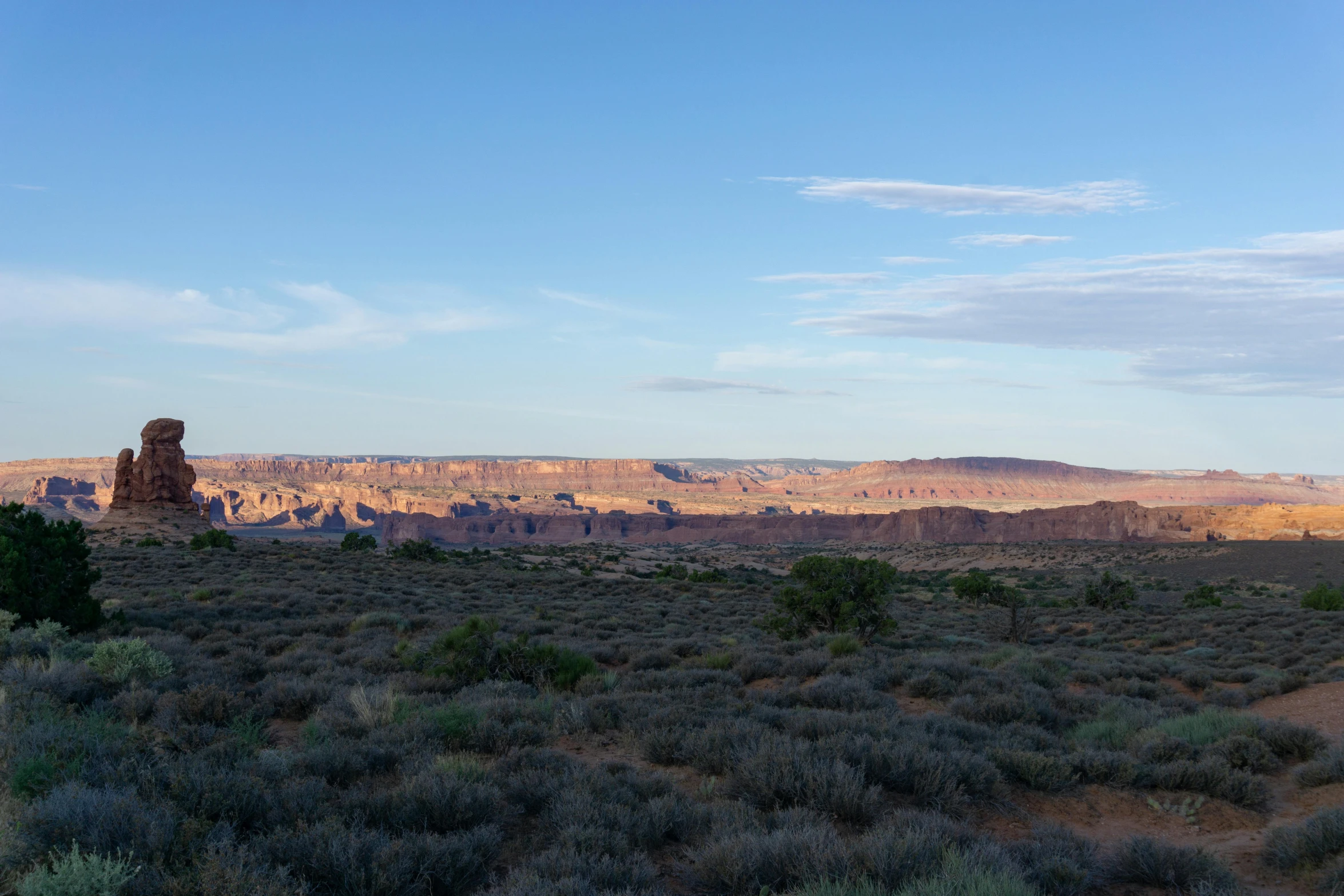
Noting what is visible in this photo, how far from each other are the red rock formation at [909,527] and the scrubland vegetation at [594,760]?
79.5m

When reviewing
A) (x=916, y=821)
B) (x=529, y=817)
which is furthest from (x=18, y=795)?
(x=916, y=821)

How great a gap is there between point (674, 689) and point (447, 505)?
141285mm

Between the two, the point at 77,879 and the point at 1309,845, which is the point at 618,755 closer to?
the point at 77,879

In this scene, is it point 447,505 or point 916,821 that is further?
point 447,505

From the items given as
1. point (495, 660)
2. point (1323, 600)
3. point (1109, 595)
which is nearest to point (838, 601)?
point (495, 660)

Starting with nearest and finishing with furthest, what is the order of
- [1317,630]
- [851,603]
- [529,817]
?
[529,817], [851,603], [1317,630]

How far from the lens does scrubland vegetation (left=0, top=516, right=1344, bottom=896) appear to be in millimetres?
4234

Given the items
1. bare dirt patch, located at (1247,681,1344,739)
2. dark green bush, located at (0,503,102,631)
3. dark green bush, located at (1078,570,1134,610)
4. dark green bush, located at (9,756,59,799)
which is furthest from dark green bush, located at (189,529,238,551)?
dark green bush, located at (1078,570,1134,610)

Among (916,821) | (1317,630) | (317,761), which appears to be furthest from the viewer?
(1317,630)

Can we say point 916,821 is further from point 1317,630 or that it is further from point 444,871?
point 1317,630

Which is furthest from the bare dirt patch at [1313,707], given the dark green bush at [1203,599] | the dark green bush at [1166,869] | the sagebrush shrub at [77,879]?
the dark green bush at [1203,599]

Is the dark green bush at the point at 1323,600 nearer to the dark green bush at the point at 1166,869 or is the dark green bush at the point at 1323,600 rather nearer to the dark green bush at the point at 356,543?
the dark green bush at the point at 1166,869

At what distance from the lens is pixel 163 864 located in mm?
3980

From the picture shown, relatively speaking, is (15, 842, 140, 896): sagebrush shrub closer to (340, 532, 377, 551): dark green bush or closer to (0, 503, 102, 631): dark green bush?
(0, 503, 102, 631): dark green bush
